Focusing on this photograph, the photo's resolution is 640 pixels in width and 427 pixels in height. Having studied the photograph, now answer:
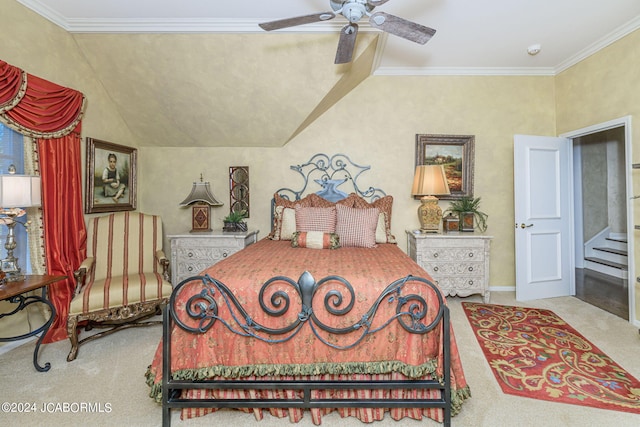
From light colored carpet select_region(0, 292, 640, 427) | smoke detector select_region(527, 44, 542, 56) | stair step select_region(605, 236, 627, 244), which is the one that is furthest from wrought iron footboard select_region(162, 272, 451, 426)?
stair step select_region(605, 236, 627, 244)

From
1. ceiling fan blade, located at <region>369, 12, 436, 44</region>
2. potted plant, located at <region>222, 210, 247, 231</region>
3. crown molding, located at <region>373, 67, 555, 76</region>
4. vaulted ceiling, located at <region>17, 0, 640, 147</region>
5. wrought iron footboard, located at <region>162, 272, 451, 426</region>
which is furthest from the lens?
Answer: crown molding, located at <region>373, 67, 555, 76</region>

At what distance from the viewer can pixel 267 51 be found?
10.5 ft

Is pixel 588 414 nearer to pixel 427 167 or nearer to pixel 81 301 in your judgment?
pixel 427 167

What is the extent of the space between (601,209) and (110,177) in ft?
25.7

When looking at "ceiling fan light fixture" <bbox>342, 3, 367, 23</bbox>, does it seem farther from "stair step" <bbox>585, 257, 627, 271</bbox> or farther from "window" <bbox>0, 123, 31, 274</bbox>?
"stair step" <bbox>585, 257, 627, 271</bbox>

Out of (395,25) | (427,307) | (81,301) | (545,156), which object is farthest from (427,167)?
(81,301)

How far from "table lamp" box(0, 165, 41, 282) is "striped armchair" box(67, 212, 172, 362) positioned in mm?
428

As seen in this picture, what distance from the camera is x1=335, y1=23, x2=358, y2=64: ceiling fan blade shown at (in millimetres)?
2252

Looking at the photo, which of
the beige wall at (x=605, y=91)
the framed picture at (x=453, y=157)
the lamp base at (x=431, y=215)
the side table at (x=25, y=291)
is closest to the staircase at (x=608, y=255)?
the beige wall at (x=605, y=91)

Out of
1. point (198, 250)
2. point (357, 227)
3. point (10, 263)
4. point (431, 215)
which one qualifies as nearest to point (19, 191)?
point (10, 263)

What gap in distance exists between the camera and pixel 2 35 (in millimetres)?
2410

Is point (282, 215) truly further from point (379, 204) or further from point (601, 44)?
point (601, 44)

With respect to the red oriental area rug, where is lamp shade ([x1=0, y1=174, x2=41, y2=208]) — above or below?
above

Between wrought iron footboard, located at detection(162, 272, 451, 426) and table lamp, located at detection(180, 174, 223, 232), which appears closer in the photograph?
wrought iron footboard, located at detection(162, 272, 451, 426)
